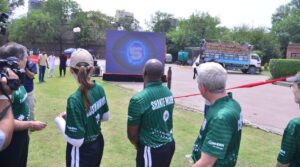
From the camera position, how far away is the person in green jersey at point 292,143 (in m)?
3.28

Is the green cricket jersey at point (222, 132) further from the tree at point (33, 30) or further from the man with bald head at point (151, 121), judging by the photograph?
the tree at point (33, 30)

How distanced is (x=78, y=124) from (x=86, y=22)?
7294 centimetres

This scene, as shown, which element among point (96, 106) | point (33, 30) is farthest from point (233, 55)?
point (33, 30)

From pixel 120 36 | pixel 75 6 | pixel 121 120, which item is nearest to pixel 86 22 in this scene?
pixel 75 6

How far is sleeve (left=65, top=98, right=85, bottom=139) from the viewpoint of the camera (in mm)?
3602

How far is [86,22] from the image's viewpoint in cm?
7456

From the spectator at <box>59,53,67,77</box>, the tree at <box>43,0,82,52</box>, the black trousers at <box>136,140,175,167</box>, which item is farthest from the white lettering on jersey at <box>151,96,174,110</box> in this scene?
the tree at <box>43,0,82,52</box>

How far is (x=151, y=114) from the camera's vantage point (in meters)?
3.95

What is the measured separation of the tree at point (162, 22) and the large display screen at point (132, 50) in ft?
221

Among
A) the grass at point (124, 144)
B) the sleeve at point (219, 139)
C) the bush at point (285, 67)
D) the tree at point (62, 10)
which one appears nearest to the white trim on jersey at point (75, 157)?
the sleeve at point (219, 139)

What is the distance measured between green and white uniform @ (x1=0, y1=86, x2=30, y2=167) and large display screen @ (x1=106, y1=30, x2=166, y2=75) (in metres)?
18.4

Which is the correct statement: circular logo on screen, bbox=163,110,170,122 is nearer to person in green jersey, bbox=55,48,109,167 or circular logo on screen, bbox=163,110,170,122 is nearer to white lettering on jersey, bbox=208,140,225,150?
person in green jersey, bbox=55,48,109,167

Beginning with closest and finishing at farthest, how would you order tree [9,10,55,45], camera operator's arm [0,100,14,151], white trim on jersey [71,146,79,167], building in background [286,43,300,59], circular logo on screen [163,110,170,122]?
camera operator's arm [0,100,14,151]
white trim on jersey [71,146,79,167]
circular logo on screen [163,110,170,122]
building in background [286,43,300,59]
tree [9,10,55,45]

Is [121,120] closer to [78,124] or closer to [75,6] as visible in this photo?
[78,124]
